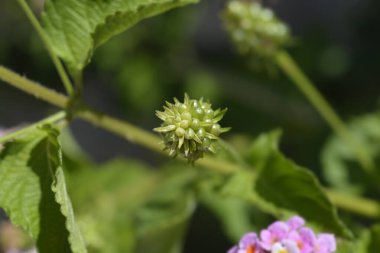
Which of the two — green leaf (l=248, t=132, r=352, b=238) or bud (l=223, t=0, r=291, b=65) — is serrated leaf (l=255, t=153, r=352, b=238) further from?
bud (l=223, t=0, r=291, b=65)

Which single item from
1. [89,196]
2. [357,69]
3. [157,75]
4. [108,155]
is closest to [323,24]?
[357,69]

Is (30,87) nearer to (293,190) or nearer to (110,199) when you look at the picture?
(293,190)

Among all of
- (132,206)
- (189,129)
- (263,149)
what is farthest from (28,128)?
(132,206)

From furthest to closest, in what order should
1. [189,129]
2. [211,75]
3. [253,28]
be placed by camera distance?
[211,75] < [253,28] < [189,129]

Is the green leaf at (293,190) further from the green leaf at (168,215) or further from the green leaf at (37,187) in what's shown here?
the green leaf at (37,187)

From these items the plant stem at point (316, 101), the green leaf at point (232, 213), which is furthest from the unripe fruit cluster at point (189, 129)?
the green leaf at point (232, 213)

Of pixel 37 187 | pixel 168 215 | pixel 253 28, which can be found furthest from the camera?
pixel 168 215
